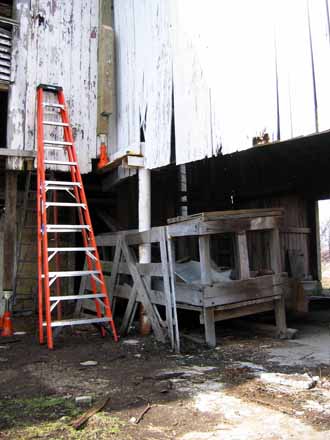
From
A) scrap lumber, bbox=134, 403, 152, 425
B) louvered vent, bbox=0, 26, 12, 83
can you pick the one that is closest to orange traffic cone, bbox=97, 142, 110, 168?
louvered vent, bbox=0, 26, 12, 83

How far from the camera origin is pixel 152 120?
283 inches

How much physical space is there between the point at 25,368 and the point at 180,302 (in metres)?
2.32

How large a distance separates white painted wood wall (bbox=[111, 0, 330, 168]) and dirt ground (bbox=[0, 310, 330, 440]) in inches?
106

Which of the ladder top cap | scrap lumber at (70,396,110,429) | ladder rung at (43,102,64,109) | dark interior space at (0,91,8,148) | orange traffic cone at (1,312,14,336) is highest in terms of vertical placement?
dark interior space at (0,91,8,148)

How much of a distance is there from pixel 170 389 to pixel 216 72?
4179 millimetres

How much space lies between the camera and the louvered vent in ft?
23.6

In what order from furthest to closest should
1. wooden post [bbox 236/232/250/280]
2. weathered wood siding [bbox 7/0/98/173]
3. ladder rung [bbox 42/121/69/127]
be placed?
weathered wood siding [bbox 7/0/98/173] < ladder rung [bbox 42/121/69/127] < wooden post [bbox 236/232/250/280]

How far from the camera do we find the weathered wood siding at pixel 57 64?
24.0 ft

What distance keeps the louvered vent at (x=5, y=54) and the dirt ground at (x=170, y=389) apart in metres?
4.39

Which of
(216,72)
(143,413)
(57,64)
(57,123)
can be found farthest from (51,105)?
(143,413)

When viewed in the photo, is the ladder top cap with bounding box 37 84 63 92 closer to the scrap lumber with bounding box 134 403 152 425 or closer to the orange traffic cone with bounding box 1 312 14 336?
the orange traffic cone with bounding box 1 312 14 336

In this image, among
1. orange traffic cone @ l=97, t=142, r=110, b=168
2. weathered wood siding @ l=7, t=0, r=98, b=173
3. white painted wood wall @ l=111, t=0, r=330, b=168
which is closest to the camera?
white painted wood wall @ l=111, t=0, r=330, b=168

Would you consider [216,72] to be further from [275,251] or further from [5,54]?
[5,54]

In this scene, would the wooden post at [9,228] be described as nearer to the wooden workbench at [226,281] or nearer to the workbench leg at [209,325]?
the wooden workbench at [226,281]
